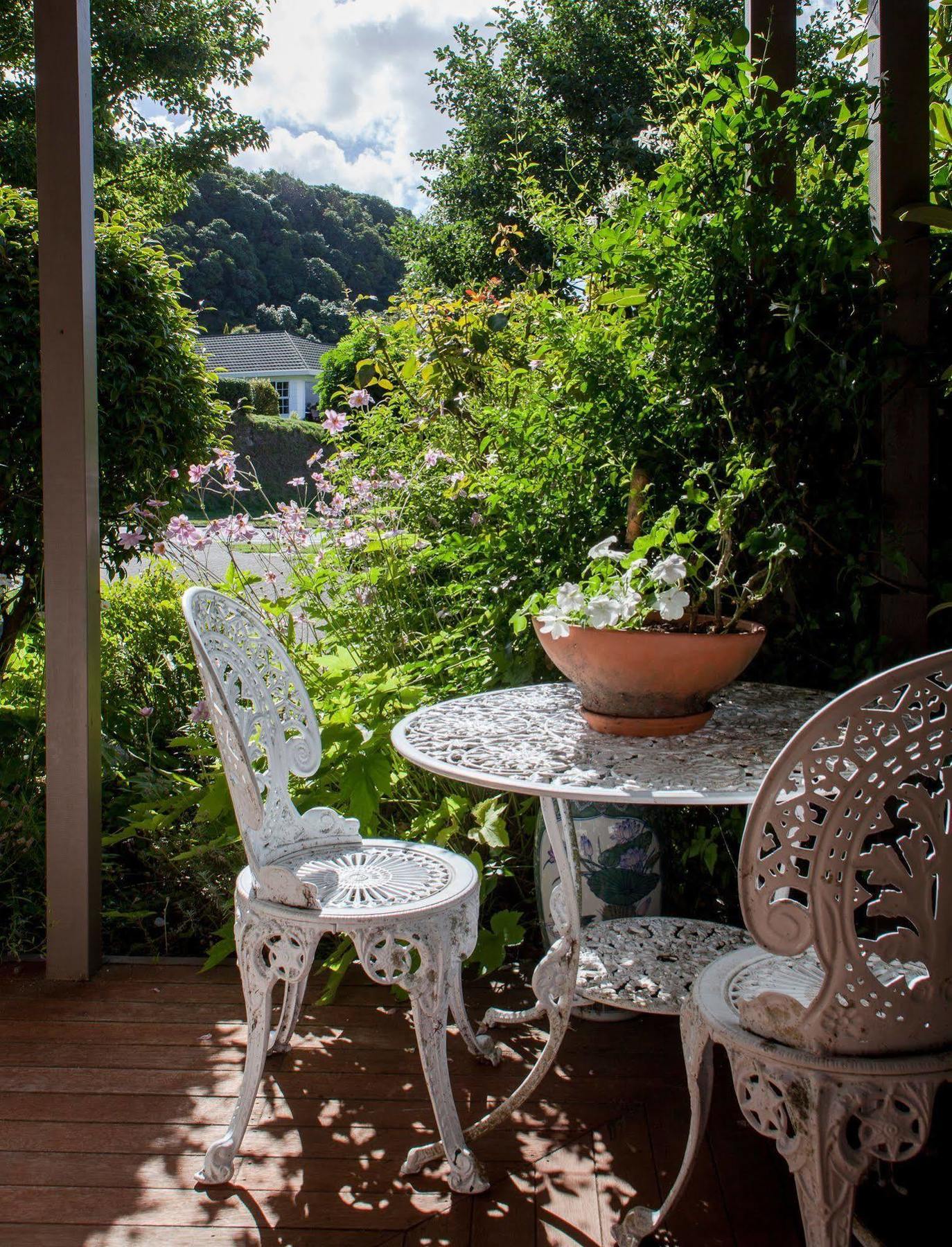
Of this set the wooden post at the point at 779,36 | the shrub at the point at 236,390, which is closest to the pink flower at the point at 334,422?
the wooden post at the point at 779,36

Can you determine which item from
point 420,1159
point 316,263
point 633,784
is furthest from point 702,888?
point 316,263

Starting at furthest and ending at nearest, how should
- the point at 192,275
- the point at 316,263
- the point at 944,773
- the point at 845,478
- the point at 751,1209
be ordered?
the point at 192,275 → the point at 316,263 → the point at 845,478 → the point at 751,1209 → the point at 944,773

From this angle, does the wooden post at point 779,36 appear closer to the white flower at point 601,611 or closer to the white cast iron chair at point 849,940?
the white flower at point 601,611

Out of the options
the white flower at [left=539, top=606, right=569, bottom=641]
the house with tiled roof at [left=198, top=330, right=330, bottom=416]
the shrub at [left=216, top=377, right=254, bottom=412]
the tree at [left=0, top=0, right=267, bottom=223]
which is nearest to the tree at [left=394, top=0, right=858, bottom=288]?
the tree at [left=0, top=0, right=267, bottom=223]

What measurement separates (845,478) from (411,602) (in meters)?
1.54

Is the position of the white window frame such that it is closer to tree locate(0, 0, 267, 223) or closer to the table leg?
tree locate(0, 0, 267, 223)

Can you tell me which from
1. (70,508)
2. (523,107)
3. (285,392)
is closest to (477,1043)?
(70,508)

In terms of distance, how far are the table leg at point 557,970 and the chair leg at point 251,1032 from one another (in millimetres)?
332

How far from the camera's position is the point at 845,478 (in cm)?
214

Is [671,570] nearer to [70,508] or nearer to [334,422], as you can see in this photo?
[70,508]

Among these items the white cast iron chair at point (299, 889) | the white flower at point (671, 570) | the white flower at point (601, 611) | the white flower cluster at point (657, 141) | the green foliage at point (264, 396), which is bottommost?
the white cast iron chair at point (299, 889)

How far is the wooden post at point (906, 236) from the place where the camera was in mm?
2023

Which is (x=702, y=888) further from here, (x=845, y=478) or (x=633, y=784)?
(x=633, y=784)

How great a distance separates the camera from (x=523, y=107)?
1533cm
